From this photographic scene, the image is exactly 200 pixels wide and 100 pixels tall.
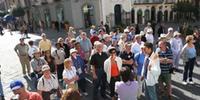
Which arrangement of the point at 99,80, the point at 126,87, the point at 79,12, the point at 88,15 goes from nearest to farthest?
the point at 126,87 → the point at 99,80 → the point at 79,12 → the point at 88,15

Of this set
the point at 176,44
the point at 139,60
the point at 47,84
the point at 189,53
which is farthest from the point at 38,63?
the point at 176,44

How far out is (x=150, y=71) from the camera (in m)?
6.91

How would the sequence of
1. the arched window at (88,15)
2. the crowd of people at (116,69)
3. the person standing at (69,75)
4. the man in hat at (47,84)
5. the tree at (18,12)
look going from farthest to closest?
1. the tree at (18,12)
2. the arched window at (88,15)
3. the person standing at (69,75)
4. the man in hat at (47,84)
5. the crowd of people at (116,69)

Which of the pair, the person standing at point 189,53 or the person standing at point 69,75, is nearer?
the person standing at point 69,75

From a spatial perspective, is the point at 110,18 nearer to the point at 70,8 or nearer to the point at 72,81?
the point at 70,8

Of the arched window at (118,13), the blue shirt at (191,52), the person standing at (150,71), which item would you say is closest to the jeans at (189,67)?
the blue shirt at (191,52)

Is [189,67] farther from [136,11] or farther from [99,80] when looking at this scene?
[136,11]

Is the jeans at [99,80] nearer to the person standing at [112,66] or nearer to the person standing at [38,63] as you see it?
the person standing at [112,66]

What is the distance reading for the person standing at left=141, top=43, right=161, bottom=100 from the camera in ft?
22.4

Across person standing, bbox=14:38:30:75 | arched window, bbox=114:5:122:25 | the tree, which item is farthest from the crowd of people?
the tree

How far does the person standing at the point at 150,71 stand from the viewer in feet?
22.4

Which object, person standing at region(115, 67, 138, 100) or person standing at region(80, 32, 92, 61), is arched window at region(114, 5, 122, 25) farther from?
person standing at region(115, 67, 138, 100)

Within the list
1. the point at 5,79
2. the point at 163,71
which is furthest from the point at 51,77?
the point at 5,79

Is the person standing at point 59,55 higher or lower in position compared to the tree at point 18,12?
higher
